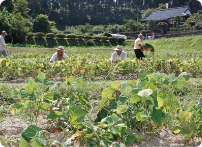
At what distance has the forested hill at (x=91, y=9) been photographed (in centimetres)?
6027

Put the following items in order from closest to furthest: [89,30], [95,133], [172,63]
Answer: [95,133] → [172,63] → [89,30]

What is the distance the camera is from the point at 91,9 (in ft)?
274

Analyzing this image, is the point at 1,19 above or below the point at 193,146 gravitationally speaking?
above

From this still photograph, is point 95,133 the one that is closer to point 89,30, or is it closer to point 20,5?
point 89,30

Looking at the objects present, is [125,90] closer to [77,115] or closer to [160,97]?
[160,97]

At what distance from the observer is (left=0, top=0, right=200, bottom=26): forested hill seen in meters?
60.3

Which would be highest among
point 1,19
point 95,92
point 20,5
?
point 20,5

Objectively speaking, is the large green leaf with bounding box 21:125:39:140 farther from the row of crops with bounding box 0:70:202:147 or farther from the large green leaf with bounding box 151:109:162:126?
the large green leaf with bounding box 151:109:162:126

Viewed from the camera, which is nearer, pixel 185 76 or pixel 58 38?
pixel 185 76

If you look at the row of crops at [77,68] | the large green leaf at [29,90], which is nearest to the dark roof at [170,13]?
the row of crops at [77,68]

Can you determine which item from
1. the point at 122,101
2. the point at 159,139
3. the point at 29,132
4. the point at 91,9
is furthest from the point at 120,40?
the point at 91,9

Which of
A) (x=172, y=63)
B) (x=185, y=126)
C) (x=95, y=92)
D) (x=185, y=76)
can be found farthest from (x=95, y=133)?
(x=172, y=63)

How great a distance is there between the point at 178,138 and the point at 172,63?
4.53m

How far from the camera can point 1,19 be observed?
63.4ft
